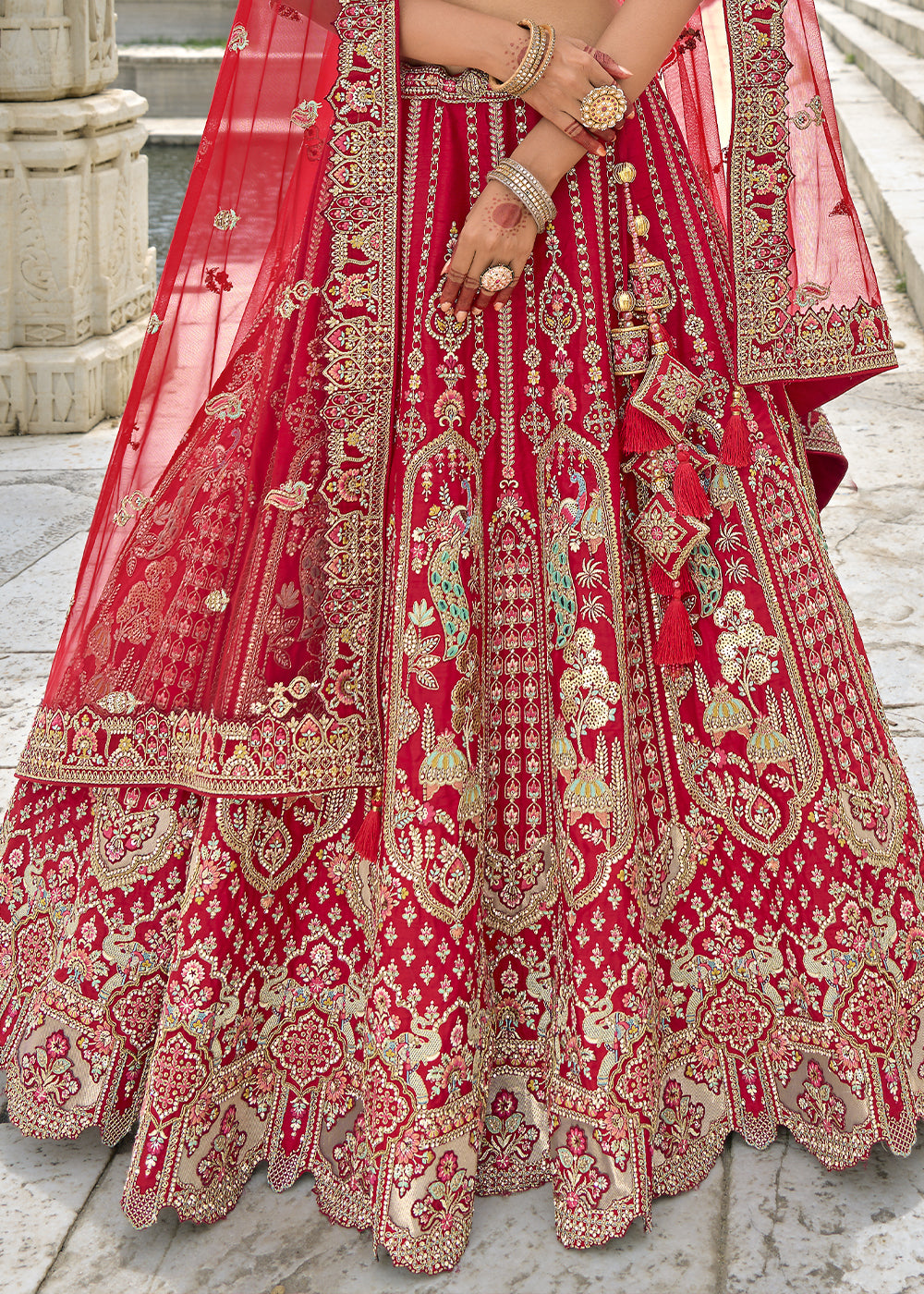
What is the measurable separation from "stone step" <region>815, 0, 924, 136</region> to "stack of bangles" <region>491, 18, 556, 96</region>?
5225 mm

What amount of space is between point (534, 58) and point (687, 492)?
0.46 m

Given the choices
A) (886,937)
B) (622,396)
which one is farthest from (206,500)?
(886,937)

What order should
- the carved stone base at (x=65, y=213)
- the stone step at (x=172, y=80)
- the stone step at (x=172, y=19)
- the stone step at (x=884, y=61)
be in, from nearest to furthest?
the carved stone base at (x=65, y=213), the stone step at (x=884, y=61), the stone step at (x=172, y=80), the stone step at (x=172, y=19)

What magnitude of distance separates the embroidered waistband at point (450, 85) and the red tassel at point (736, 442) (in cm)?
42

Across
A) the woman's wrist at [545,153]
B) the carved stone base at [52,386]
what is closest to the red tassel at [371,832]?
the woman's wrist at [545,153]

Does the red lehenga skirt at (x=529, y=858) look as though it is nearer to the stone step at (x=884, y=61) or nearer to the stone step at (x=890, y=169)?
the stone step at (x=890, y=169)

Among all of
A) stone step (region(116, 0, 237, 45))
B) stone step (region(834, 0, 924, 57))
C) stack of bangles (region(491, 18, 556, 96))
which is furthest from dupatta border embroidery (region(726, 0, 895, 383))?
stone step (region(116, 0, 237, 45))

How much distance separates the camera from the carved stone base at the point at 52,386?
423cm

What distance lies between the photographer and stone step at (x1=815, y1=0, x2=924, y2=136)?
833 cm

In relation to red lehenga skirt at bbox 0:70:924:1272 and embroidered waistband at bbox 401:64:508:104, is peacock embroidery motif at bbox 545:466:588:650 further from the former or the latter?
embroidered waistband at bbox 401:64:508:104

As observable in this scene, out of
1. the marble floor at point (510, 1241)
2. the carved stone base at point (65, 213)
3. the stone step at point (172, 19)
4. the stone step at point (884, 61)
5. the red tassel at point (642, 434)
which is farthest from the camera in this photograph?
the stone step at point (172, 19)

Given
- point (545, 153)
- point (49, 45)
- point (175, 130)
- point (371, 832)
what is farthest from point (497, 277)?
point (175, 130)

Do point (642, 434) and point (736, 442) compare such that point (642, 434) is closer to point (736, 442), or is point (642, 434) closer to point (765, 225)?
point (736, 442)

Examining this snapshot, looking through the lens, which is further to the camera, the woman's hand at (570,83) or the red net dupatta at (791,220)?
the red net dupatta at (791,220)
